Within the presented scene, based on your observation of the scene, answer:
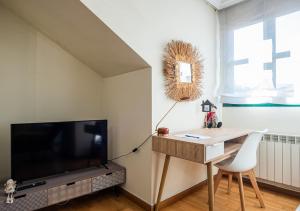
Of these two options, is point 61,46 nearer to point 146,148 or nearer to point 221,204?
point 146,148

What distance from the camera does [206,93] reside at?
2.59 m

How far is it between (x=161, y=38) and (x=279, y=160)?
1938 mm

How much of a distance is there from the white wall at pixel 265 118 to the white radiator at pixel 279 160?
0.11 m

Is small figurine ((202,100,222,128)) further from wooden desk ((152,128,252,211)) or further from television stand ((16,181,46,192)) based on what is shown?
television stand ((16,181,46,192))

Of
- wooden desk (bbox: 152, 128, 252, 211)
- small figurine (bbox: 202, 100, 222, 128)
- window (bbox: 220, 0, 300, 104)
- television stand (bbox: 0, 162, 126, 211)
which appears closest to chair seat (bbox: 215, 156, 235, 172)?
wooden desk (bbox: 152, 128, 252, 211)

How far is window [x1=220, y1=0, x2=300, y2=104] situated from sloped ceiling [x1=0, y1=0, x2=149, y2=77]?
1429 mm

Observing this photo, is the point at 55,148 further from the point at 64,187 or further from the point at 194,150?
the point at 194,150

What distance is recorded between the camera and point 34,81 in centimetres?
211

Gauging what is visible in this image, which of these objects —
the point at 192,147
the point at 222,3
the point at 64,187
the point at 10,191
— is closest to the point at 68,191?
the point at 64,187

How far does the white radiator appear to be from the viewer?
2.11 m

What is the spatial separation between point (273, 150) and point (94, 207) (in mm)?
2126

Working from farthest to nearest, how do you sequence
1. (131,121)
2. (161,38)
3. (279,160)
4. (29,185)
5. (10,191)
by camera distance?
(279,160) → (131,121) → (161,38) → (29,185) → (10,191)

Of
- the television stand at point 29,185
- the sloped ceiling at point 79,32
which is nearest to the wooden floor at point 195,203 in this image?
the television stand at point 29,185

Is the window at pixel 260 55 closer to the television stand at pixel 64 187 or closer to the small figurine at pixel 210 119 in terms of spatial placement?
the small figurine at pixel 210 119
